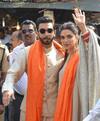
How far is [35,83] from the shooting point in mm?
5918

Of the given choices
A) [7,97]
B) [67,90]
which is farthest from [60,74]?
[7,97]

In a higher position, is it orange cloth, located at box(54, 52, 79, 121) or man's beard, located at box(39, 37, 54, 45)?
man's beard, located at box(39, 37, 54, 45)

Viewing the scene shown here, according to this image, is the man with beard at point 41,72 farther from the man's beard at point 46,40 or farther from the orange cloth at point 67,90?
the orange cloth at point 67,90

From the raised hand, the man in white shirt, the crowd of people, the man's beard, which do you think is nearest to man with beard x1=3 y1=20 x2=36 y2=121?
the man in white shirt

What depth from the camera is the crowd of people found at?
5.37 m

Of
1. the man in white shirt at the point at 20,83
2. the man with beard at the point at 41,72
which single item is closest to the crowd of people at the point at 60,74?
the man with beard at the point at 41,72

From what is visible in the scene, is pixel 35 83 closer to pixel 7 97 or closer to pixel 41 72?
pixel 41 72

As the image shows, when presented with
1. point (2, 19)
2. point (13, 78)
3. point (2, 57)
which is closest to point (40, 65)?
point (13, 78)

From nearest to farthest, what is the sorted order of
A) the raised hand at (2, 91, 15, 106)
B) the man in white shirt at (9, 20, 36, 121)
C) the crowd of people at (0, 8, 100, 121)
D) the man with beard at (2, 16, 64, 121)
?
the crowd of people at (0, 8, 100, 121) < the raised hand at (2, 91, 15, 106) < the man with beard at (2, 16, 64, 121) < the man in white shirt at (9, 20, 36, 121)

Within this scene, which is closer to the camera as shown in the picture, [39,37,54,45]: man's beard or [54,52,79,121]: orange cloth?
[54,52,79,121]: orange cloth

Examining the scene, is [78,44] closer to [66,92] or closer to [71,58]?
[71,58]

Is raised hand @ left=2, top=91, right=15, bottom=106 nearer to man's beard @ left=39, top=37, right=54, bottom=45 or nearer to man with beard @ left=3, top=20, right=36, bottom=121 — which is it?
man's beard @ left=39, top=37, right=54, bottom=45

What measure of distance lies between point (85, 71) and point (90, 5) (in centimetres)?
1129

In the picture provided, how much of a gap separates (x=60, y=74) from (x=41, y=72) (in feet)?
0.95
